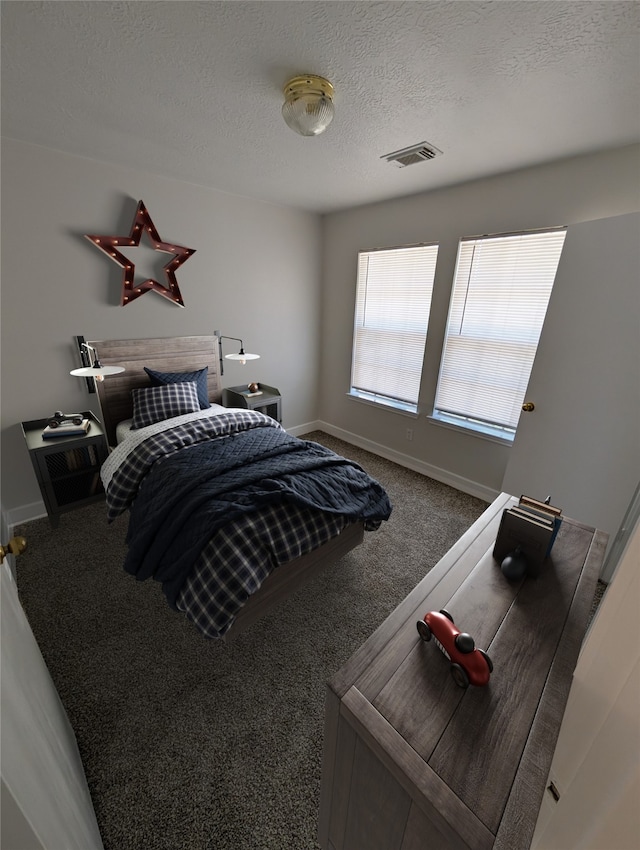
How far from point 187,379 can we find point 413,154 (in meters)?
2.27

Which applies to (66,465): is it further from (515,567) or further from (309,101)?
(515,567)

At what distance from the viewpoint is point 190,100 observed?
1.56m

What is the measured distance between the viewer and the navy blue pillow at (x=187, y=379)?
274 centimetres

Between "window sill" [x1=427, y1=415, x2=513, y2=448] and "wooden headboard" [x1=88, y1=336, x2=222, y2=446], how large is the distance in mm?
2216

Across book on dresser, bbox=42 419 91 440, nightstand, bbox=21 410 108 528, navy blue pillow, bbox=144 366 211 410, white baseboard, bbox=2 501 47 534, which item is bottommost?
white baseboard, bbox=2 501 47 534

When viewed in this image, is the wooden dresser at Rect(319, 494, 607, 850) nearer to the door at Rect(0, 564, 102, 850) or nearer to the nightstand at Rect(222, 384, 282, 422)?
the door at Rect(0, 564, 102, 850)

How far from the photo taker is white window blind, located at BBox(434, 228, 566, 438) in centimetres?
235

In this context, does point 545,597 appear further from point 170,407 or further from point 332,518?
point 170,407

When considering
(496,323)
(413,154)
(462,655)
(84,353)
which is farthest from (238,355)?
(462,655)

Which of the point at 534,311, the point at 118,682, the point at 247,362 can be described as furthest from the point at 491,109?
the point at 118,682

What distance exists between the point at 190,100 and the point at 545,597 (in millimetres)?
2510

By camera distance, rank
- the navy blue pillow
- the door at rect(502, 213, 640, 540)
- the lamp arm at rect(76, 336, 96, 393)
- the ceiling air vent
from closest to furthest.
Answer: the door at rect(502, 213, 640, 540)
the ceiling air vent
the lamp arm at rect(76, 336, 96, 393)
the navy blue pillow

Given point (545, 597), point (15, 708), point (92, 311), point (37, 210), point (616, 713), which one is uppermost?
point (37, 210)

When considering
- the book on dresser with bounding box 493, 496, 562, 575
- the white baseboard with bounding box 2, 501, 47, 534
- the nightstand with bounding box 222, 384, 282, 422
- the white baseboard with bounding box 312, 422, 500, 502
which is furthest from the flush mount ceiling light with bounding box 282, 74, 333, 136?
the white baseboard with bounding box 2, 501, 47, 534
